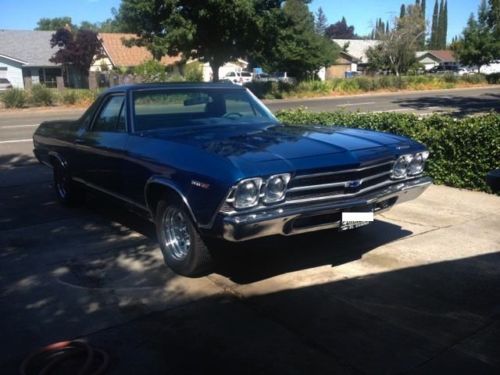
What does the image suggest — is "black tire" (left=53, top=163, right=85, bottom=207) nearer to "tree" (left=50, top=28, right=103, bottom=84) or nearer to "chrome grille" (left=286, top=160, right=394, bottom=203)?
"chrome grille" (left=286, top=160, right=394, bottom=203)

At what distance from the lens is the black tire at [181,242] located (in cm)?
450

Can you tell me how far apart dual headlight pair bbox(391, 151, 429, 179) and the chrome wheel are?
1900mm

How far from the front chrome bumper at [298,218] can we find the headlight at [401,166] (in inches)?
7.9

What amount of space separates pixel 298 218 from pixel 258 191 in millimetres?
Answer: 371

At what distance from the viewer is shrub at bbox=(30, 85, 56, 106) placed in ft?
93.8

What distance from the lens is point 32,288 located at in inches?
181

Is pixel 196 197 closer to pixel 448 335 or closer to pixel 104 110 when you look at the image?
pixel 448 335

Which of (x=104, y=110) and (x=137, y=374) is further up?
(x=104, y=110)

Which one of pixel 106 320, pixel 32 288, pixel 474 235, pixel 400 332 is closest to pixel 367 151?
pixel 400 332

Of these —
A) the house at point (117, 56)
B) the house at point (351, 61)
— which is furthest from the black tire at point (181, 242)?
the house at point (351, 61)

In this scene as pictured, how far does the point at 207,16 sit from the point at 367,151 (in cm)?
2636

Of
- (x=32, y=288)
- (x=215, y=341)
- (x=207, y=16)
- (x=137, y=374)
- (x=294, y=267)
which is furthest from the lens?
(x=207, y=16)

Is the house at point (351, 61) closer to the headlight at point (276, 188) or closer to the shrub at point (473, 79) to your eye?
the shrub at point (473, 79)

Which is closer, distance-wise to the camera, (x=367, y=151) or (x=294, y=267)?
(x=367, y=151)
